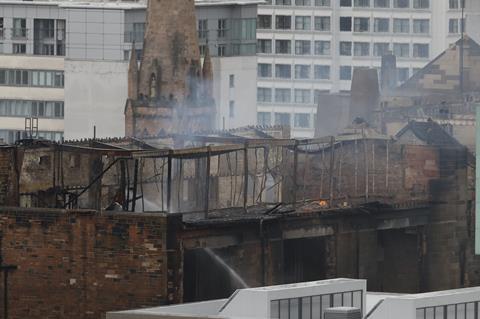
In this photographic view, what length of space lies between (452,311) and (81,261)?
14171 mm

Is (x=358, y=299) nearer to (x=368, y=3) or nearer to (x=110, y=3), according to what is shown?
(x=110, y=3)

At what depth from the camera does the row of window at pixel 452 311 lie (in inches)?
2763

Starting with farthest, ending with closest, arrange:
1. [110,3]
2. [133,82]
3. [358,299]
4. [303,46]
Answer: [303,46] → [110,3] → [133,82] → [358,299]

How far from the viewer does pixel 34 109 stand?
520ft

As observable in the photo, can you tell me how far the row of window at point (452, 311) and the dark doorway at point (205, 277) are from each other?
1154 centimetres

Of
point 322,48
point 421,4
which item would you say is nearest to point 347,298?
point 421,4

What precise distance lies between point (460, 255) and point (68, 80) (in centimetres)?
5983

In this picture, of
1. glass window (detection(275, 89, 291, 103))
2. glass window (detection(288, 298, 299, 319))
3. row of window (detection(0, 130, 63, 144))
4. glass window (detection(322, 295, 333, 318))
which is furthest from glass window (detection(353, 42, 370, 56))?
glass window (detection(288, 298, 299, 319))

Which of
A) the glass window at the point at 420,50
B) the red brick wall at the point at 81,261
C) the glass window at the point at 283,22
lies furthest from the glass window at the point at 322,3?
the red brick wall at the point at 81,261

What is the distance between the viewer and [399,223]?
3738 inches

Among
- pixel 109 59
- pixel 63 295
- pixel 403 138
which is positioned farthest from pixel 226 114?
pixel 63 295

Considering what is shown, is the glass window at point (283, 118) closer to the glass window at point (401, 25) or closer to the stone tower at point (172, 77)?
the glass window at point (401, 25)

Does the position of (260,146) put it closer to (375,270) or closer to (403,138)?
(375,270)

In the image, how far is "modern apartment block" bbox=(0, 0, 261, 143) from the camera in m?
154
